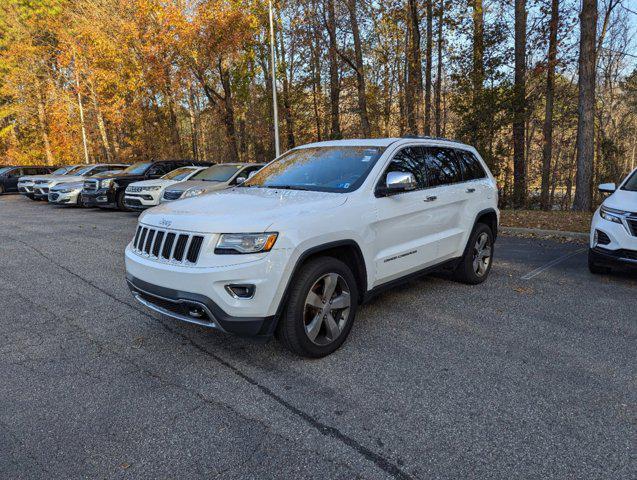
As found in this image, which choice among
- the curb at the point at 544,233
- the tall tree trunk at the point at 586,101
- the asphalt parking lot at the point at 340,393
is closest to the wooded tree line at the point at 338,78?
the tall tree trunk at the point at 586,101

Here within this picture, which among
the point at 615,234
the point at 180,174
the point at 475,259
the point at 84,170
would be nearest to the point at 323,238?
the point at 475,259

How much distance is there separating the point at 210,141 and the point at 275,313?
38974 millimetres

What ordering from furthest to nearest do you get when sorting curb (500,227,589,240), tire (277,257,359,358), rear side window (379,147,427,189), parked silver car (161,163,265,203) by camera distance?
1. parked silver car (161,163,265,203)
2. curb (500,227,589,240)
3. rear side window (379,147,427,189)
4. tire (277,257,359,358)

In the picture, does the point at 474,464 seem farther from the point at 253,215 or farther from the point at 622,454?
the point at 253,215

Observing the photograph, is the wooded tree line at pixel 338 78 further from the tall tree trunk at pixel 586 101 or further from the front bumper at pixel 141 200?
the front bumper at pixel 141 200

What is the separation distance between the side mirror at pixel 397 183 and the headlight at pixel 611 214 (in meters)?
3.19

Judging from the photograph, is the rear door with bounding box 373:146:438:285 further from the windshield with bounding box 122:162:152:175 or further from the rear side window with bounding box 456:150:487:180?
the windshield with bounding box 122:162:152:175

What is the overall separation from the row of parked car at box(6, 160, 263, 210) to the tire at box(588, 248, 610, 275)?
628 cm

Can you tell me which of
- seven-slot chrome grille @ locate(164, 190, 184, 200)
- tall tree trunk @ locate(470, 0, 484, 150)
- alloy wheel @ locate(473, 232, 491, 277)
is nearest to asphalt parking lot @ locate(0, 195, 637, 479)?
alloy wheel @ locate(473, 232, 491, 277)

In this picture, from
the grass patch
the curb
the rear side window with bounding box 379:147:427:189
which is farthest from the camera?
the grass patch

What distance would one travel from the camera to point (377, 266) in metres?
4.02

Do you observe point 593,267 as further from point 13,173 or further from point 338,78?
point 13,173

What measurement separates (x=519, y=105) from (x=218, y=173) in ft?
33.5

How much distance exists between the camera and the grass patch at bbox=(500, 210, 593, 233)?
9281 mm
